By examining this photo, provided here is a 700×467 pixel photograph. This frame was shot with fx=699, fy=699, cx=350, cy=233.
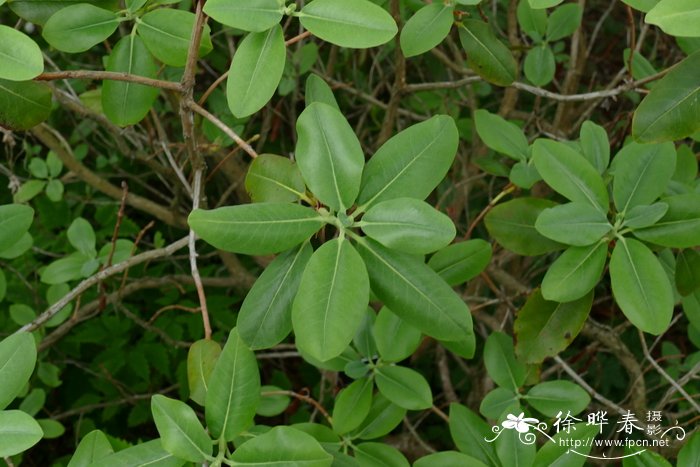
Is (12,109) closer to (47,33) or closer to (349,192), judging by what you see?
(47,33)

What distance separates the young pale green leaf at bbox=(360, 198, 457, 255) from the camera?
1.07 meters

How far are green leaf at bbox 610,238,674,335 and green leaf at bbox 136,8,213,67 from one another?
2.95 feet

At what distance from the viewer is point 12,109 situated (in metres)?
1.32

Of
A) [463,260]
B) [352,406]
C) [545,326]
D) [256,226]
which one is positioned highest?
[256,226]

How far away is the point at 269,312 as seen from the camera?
1.19m

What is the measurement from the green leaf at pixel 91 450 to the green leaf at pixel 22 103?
599 millimetres

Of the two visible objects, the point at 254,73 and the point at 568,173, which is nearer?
the point at 254,73

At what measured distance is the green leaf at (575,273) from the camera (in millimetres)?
1317

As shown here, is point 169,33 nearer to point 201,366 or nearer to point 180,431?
point 201,366

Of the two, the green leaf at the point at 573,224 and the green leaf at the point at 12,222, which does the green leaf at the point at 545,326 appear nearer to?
the green leaf at the point at 573,224

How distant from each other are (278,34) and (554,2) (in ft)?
1.55

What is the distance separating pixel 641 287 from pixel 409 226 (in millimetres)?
487

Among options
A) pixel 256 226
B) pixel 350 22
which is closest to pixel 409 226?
pixel 256 226

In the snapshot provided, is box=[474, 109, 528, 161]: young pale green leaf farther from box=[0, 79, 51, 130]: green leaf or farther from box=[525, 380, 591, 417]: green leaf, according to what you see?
box=[0, 79, 51, 130]: green leaf
